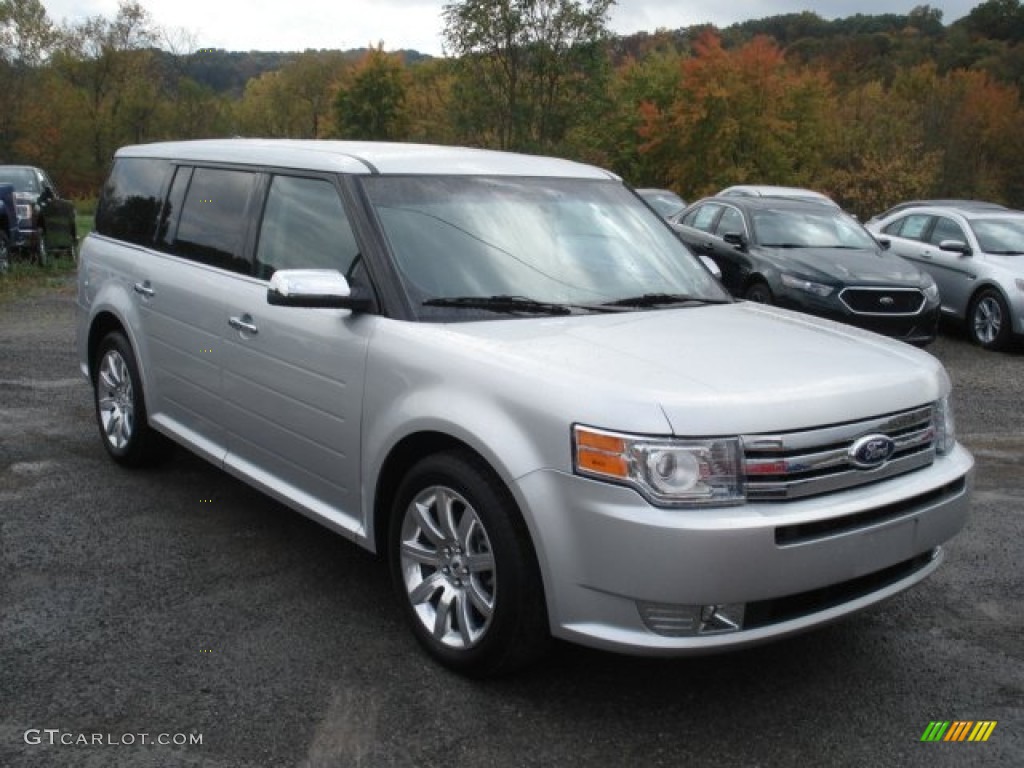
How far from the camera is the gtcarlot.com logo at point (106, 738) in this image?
9.86ft

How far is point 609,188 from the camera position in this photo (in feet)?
15.9

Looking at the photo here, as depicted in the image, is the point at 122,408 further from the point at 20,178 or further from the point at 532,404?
the point at 20,178

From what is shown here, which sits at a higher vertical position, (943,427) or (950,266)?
(943,427)

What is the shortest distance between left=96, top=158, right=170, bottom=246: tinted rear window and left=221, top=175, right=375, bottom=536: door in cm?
129

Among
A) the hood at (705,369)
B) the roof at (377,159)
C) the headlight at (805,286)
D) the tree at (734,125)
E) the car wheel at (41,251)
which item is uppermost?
the tree at (734,125)

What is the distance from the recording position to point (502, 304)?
3.82 m

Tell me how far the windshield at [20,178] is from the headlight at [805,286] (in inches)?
485

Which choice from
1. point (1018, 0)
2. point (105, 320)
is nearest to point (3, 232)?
point (105, 320)

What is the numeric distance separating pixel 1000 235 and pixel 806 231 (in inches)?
105

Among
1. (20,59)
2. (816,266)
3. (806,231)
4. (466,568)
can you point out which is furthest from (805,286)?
(20,59)

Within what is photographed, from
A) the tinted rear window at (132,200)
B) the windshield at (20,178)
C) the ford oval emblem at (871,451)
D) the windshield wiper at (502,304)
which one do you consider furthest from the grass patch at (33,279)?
the ford oval emblem at (871,451)

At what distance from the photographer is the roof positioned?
4.21 metres

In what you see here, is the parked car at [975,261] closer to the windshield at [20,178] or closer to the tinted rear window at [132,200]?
the tinted rear window at [132,200]

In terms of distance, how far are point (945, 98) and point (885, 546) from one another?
165 ft
